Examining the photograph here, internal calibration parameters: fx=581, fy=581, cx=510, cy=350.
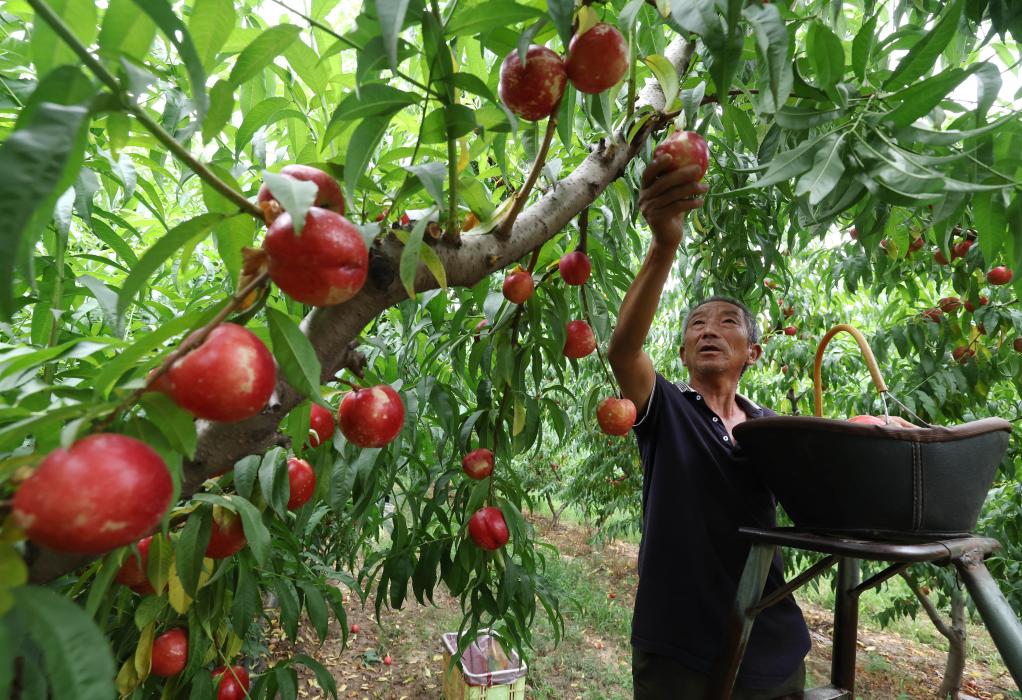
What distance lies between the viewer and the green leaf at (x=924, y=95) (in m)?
0.76

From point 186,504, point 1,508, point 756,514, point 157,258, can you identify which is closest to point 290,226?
point 157,258

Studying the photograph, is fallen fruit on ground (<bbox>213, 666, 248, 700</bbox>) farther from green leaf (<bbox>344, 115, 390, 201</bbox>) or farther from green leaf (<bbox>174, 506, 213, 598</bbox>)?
green leaf (<bbox>344, 115, 390, 201</bbox>)

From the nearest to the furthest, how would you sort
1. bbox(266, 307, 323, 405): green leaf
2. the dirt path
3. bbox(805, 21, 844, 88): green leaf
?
1. bbox(266, 307, 323, 405): green leaf
2. bbox(805, 21, 844, 88): green leaf
3. the dirt path

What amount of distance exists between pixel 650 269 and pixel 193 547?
121 cm

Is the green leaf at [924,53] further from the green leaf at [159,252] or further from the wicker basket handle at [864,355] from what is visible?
the green leaf at [159,252]

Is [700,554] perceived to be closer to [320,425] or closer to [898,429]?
[898,429]

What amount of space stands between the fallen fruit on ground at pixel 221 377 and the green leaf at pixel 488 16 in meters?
0.41

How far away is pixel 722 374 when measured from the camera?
7.65 feet

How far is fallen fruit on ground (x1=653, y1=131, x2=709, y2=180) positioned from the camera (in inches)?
39.9

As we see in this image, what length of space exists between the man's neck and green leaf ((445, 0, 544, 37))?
194cm

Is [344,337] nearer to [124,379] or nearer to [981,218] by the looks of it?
[124,379]

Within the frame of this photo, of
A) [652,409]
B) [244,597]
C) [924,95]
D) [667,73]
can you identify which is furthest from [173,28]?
[652,409]

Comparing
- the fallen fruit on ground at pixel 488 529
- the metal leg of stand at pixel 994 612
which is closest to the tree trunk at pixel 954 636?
the metal leg of stand at pixel 994 612

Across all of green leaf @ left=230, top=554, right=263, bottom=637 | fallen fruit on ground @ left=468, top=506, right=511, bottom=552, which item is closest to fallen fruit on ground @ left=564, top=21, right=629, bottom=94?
fallen fruit on ground @ left=468, top=506, right=511, bottom=552
